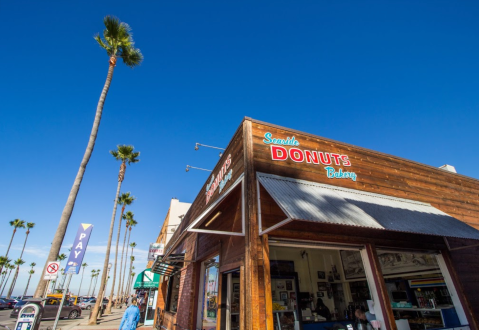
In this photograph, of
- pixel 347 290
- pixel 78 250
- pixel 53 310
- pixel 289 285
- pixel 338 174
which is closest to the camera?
pixel 338 174

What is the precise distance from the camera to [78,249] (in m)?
9.51

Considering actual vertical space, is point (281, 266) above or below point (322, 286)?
above

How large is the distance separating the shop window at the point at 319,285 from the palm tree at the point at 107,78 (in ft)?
25.0

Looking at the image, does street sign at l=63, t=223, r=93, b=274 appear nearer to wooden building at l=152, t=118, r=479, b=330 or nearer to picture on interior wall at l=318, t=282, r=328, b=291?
wooden building at l=152, t=118, r=479, b=330

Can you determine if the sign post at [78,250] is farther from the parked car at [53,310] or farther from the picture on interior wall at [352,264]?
the parked car at [53,310]

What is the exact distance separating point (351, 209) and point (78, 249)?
10109mm

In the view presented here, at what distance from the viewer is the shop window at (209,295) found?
7020mm

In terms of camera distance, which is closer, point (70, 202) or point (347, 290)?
point (70, 202)

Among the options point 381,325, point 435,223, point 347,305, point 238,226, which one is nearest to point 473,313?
point 435,223

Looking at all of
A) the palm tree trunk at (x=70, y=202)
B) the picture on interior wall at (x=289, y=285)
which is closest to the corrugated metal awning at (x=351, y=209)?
the picture on interior wall at (x=289, y=285)

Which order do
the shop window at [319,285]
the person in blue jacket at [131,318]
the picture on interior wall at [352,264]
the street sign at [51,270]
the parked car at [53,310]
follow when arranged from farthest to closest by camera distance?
the parked car at [53,310] → the picture on interior wall at [352,264] → the shop window at [319,285] → the street sign at [51,270] → the person in blue jacket at [131,318]

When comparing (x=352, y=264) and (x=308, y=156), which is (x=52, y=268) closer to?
(x=308, y=156)

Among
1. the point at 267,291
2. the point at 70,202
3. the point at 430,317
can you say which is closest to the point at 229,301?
the point at 267,291

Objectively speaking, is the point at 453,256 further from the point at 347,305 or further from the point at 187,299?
the point at 187,299
